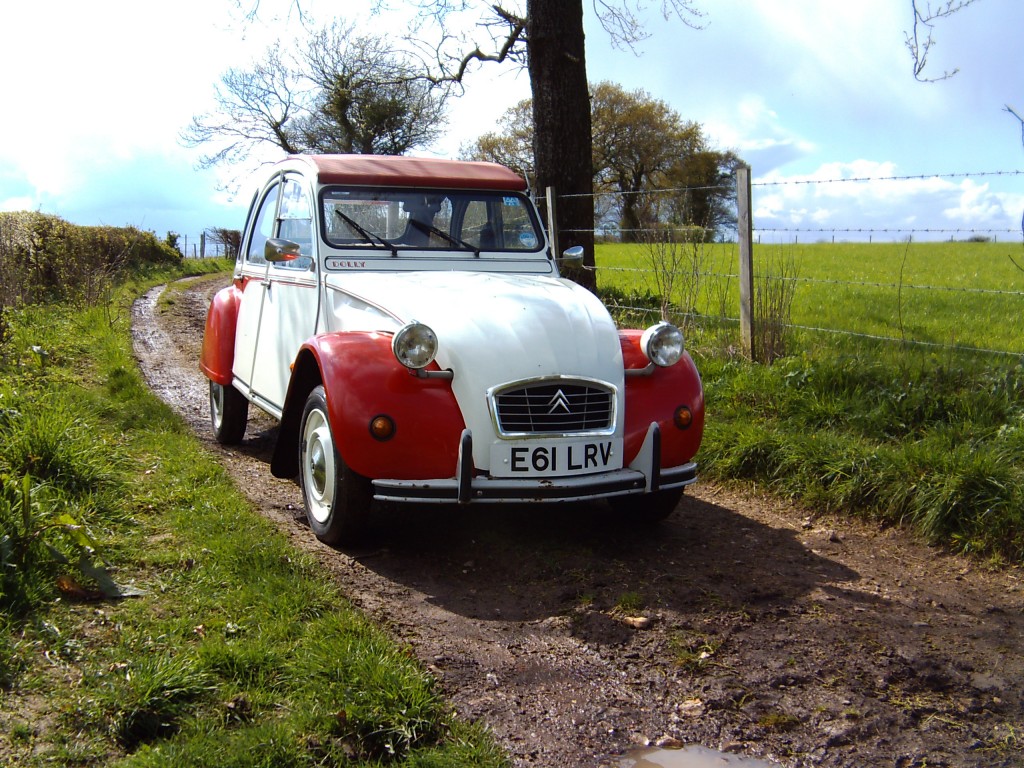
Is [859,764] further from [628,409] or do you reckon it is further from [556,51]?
[556,51]

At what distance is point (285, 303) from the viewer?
5.93m

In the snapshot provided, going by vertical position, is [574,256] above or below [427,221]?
below

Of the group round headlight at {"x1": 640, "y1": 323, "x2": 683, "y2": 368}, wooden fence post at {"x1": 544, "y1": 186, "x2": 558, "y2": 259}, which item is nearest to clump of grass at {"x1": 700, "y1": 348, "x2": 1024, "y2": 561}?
round headlight at {"x1": 640, "y1": 323, "x2": 683, "y2": 368}

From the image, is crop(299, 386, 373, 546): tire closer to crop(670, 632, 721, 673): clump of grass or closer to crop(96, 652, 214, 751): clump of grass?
crop(96, 652, 214, 751): clump of grass

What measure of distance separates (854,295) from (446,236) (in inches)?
348

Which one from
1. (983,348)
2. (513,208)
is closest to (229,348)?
(513,208)

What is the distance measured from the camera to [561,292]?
16.6 ft

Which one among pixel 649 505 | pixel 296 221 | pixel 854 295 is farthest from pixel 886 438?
pixel 854 295

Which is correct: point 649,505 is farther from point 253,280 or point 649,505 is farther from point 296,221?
point 253,280

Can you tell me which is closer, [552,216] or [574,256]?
[574,256]

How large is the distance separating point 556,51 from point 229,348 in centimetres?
513

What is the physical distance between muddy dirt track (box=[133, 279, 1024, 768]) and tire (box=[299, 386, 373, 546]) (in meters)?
0.12

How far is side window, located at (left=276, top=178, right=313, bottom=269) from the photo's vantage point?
225 inches

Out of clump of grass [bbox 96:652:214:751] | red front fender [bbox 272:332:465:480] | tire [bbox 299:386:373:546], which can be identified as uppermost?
red front fender [bbox 272:332:465:480]
